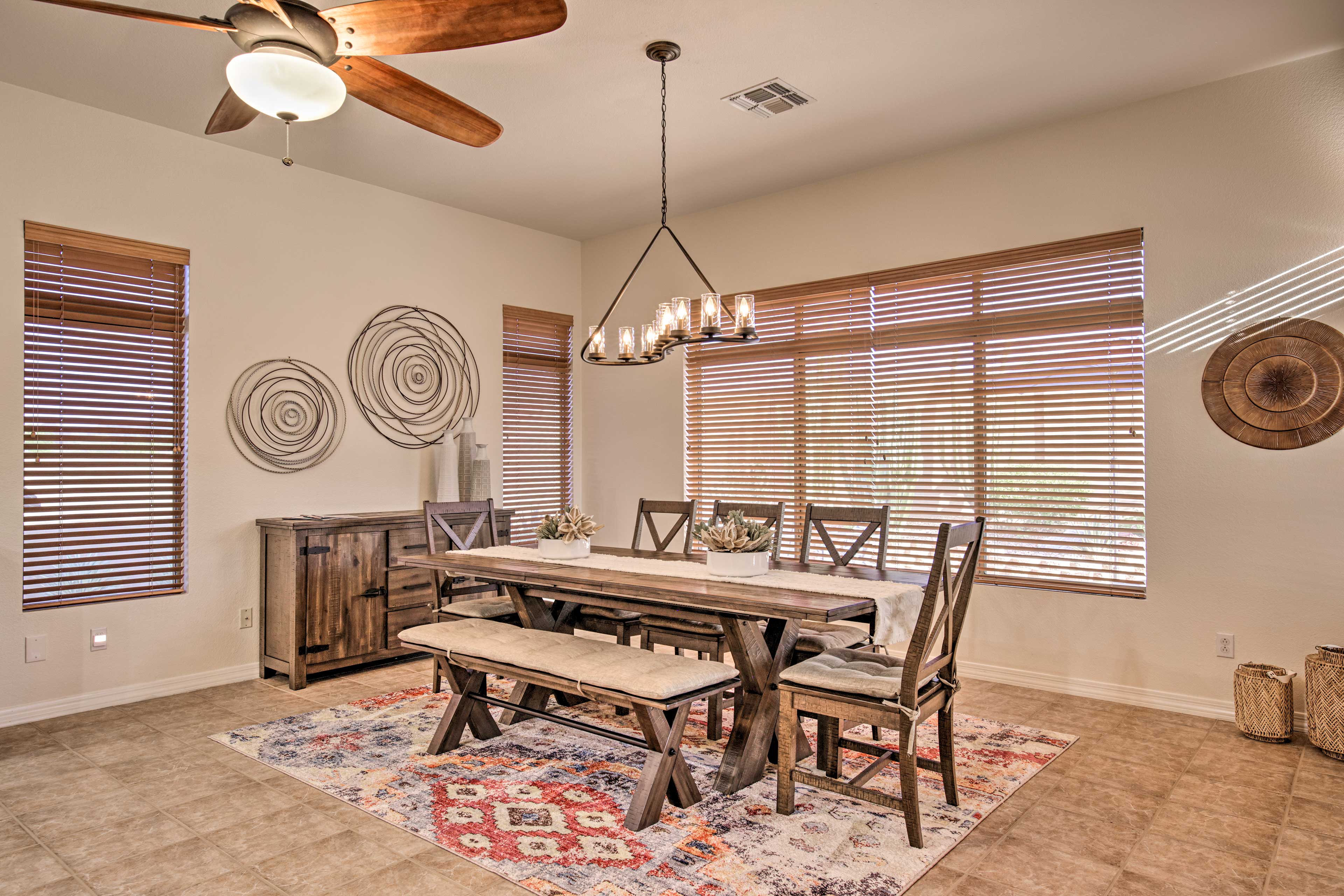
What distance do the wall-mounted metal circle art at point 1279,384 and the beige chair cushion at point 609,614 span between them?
2793 mm

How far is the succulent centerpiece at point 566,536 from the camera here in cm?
349

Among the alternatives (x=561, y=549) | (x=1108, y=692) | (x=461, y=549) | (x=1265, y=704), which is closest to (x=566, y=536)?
(x=561, y=549)

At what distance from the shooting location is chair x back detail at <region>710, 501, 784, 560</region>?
362 cm

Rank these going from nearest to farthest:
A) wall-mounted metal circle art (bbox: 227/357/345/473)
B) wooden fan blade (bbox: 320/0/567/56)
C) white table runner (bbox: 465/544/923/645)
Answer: wooden fan blade (bbox: 320/0/567/56) → white table runner (bbox: 465/544/923/645) → wall-mounted metal circle art (bbox: 227/357/345/473)

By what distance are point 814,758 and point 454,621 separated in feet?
5.28

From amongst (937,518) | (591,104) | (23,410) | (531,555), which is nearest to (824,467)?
(937,518)

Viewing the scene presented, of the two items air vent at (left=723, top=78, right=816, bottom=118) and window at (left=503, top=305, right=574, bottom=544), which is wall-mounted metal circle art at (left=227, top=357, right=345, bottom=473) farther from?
air vent at (left=723, top=78, right=816, bottom=118)

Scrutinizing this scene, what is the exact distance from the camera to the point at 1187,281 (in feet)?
12.3

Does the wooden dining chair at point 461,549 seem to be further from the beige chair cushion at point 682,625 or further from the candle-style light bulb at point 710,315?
the candle-style light bulb at point 710,315

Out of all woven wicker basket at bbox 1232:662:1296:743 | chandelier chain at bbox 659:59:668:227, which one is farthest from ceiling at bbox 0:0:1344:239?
woven wicker basket at bbox 1232:662:1296:743

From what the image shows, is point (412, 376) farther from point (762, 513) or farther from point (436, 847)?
point (436, 847)

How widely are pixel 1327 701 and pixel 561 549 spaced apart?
3094 mm

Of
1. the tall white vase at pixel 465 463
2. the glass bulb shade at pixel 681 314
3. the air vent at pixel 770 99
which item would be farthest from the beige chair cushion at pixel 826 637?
the tall white vase at pixel 465 463

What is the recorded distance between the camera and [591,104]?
12.7 feet
